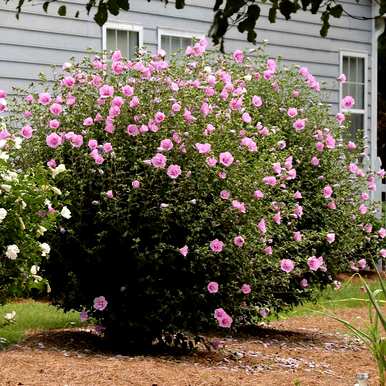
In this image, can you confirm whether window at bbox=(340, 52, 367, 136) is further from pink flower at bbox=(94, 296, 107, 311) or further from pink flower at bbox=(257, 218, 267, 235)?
pink flower at bbox=(94, 296, 107, 311)

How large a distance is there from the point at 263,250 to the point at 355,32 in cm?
781

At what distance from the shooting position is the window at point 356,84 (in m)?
13.5

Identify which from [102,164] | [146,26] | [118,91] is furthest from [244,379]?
[146,26]

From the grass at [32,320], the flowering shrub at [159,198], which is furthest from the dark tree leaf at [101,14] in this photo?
the grass at [32,320]

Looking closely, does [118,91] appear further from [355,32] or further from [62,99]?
[355,32]

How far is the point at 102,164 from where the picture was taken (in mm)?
6238

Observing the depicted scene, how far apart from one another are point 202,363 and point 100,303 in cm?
78

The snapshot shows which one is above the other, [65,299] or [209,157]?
[209,157]

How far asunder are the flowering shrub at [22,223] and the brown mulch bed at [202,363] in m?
0.48

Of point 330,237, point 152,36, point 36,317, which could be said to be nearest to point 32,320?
point 36,317

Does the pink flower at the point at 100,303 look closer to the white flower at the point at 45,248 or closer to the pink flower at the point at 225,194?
the white flower at the point at 45,248

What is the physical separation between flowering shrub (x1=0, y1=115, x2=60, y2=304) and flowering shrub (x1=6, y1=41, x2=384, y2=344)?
20 centimetres

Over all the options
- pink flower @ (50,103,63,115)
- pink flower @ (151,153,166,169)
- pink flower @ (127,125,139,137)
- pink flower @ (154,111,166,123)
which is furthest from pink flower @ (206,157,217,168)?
pink flower @ (50,103,63,115)

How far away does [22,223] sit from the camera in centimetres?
548
